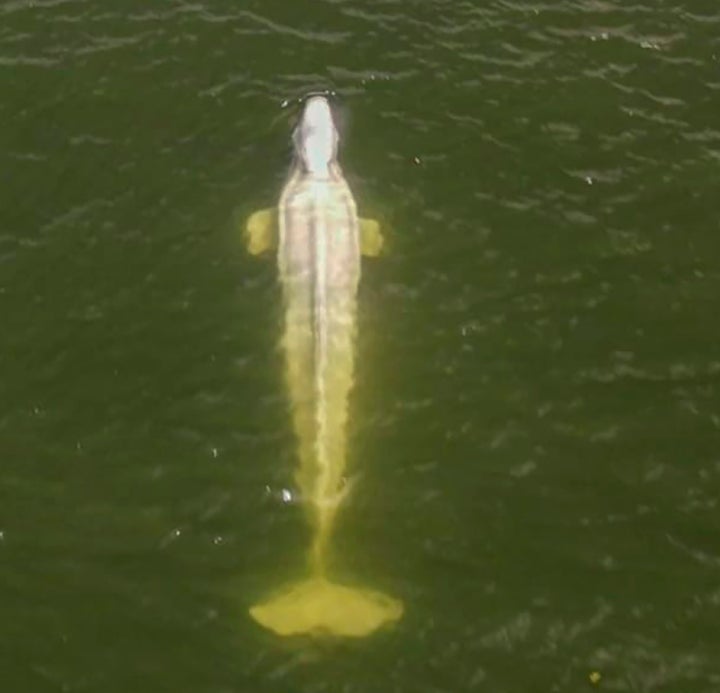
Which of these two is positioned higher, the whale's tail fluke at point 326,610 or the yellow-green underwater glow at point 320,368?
the yellow-green underwater glow at point 320,368

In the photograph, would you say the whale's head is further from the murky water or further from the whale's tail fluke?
the whale's tail fluke

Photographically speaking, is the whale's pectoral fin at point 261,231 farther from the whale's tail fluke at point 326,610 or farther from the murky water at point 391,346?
the whale's tail fluke at point 326,610

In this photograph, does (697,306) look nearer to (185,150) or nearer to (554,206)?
(554,206)

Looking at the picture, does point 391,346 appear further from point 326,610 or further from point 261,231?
point 326,610

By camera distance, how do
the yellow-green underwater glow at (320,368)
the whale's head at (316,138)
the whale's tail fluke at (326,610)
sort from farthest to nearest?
1. the whale's head at (316,138)
2. the yellow-green underwater glow at (320,368)
3. the whale's tail fluke at (326,610)

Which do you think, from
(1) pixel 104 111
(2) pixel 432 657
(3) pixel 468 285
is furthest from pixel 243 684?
(1) pixel 104 111

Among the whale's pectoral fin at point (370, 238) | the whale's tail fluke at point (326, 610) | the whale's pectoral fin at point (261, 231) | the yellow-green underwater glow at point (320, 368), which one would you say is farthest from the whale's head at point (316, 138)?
the whale's tail fluke at point (326, 610)

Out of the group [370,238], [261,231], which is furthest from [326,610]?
[261,231]

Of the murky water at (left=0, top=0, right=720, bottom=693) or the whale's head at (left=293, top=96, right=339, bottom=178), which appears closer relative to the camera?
the murky water at (left=0, top=0, right=720, bottom=693)

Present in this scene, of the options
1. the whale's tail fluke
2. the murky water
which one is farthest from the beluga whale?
the murky water
